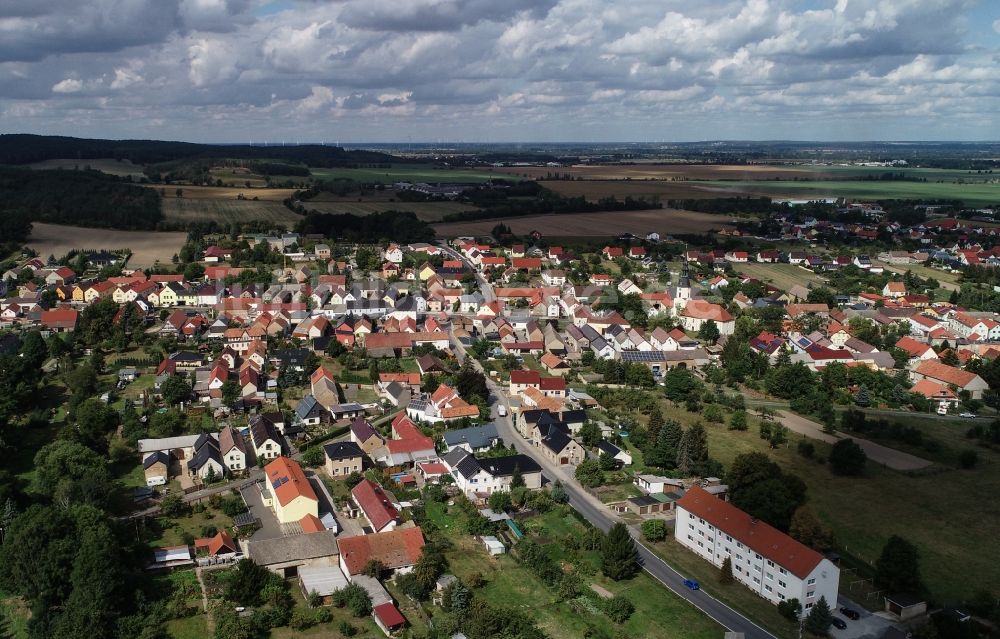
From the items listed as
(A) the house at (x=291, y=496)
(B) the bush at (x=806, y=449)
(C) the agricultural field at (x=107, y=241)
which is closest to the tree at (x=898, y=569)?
(B) the bush at (x=806, y=449)

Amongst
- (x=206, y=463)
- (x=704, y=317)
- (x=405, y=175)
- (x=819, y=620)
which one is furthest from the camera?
(x=405, y=175)

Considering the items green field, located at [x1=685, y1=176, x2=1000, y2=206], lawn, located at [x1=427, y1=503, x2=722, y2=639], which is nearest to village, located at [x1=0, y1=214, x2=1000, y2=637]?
lawn, located at [x1=427, y1=503, x2=722, y2=639]

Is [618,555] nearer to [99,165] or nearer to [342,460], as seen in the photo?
[342,460]

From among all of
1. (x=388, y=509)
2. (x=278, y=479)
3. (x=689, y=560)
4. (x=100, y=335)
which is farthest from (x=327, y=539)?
(x=100, y=335)

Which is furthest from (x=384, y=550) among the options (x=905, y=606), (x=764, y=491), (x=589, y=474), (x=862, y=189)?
(x=862, y=189)

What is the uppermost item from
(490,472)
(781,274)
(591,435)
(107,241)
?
(107,241)

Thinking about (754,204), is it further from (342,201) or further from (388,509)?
(388,509)
